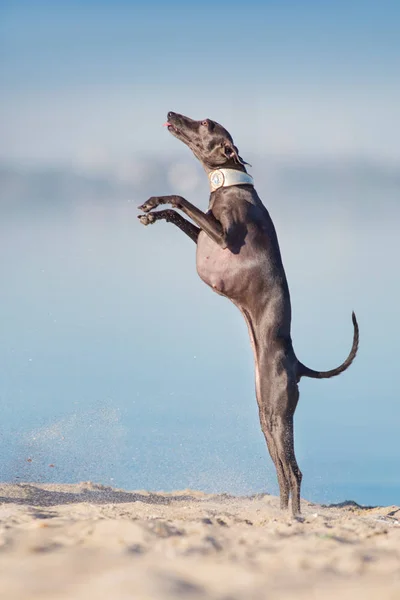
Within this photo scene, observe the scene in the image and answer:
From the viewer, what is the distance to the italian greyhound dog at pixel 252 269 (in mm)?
6945

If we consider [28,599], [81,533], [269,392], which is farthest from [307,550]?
[269,392]

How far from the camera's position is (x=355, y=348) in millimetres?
7527

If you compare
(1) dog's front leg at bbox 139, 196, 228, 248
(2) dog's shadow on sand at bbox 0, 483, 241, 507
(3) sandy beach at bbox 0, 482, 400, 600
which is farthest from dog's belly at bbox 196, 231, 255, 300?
(3) sandy beach at bbox 0, 482, 400, 600

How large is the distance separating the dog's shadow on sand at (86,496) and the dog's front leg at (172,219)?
7.67 ft

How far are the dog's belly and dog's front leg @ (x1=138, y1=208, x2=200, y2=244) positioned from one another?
8.9 inches

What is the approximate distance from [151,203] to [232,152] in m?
0.95

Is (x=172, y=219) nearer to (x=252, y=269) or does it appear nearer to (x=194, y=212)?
(x=194, y=212)

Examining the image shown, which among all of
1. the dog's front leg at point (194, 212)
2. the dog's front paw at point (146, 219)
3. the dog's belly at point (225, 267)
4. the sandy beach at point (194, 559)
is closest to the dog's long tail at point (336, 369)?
the dog's belly at point (225, 267)

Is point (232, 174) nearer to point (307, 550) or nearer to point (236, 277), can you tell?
point (236, 277)

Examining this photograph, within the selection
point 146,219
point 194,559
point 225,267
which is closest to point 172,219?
point 146,219

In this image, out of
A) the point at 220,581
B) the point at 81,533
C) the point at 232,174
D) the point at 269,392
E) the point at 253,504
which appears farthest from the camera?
the point at 253,504

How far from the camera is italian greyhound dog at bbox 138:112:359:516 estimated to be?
22.8 ft

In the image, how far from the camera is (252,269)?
716 cm

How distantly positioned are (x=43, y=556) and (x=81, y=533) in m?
0.46
